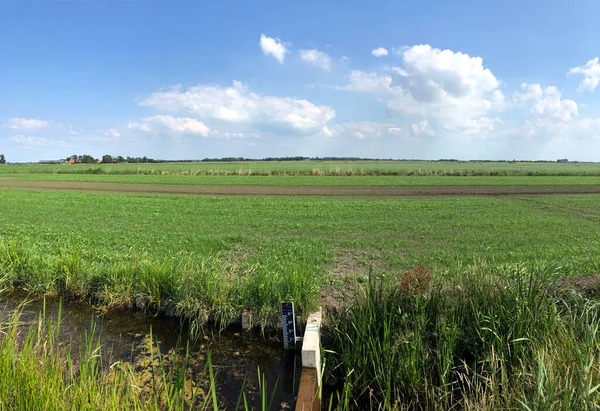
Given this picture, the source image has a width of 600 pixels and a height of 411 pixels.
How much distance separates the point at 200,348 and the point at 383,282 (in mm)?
3724

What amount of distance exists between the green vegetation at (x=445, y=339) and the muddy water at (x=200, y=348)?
2.86 ft

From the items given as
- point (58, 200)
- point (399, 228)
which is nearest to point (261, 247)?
point (399, 228)

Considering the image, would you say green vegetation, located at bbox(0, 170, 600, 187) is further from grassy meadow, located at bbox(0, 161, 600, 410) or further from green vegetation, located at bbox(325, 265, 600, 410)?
green vegetation, located at bbox(325, 265, 600, 410)

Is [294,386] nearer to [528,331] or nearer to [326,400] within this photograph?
[326,400]

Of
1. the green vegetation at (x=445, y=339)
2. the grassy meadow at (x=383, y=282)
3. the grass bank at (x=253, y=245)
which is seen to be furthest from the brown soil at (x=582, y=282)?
the green vegetation at (x=445, y=339)

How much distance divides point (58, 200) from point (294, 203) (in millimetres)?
17580

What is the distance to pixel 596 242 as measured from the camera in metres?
13.2

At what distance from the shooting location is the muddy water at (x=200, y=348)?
17.6ft

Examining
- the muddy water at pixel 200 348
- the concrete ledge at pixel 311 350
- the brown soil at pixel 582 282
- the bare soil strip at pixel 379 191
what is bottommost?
the muddy water at pixel 200 348

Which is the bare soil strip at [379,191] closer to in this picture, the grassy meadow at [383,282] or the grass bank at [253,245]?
the grass bank at [253,245]

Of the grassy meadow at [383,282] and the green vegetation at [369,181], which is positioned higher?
the green vegetation at [369,181]

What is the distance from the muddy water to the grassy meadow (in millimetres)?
382

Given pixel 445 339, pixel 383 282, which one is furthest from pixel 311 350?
pixel 383 282

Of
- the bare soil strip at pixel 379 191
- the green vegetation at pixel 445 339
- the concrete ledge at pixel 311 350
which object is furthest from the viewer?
the bare soil strip at pixel 379 191
